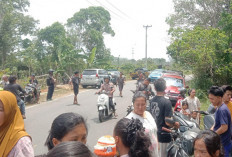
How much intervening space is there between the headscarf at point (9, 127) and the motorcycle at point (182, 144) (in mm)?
2132

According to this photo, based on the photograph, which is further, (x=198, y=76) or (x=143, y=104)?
(x=198, y=76)

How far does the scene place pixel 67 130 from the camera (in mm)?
2051

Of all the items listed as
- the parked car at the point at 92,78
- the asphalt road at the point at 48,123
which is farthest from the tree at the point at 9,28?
the asphalt road at the point at 48,123

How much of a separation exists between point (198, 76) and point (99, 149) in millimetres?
13338

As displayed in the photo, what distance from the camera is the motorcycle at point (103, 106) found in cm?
819

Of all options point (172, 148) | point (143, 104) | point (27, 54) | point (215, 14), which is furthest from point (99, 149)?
point (27, 54)

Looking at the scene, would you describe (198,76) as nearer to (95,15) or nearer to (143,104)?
(143,104)

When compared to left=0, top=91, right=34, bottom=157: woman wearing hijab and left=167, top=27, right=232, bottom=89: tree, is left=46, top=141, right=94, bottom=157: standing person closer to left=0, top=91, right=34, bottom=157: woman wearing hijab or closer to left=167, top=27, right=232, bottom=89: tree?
left=0, top=91, right=34, bottom=157: woman wearing hijab

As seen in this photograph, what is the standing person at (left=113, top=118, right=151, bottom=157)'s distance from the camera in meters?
2.00

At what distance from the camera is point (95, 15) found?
3897 centimetres

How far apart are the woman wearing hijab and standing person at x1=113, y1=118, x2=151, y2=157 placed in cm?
76

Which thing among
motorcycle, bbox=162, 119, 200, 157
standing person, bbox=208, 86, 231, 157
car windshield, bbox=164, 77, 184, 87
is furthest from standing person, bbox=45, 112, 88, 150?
car windshield, bbox=164, 77, 184, 87

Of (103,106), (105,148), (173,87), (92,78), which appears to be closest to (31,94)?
(103,106)

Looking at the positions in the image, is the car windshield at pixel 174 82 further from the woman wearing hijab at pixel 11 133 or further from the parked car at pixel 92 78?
the woman wearing hijab at pixel 11 133
